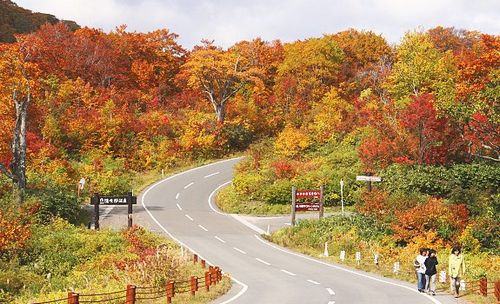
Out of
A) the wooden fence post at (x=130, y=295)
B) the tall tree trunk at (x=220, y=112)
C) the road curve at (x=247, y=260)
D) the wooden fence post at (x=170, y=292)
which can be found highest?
the tall tree trunk at (x=220, y=112)

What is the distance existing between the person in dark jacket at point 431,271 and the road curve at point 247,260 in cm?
57

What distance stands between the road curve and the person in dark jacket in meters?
0.57

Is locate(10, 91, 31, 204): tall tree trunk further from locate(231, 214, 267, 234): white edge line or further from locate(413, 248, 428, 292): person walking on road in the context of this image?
locate(413, 248, 428, 292): person walking on road

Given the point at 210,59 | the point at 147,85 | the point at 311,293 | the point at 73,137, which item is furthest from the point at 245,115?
the point at 311,293

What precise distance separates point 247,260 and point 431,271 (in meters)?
10.6

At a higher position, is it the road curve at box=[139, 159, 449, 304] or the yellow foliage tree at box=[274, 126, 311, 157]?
the yellow foliage tree at box=[274, 126, 311, 157]

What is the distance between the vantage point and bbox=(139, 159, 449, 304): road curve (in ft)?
59.1

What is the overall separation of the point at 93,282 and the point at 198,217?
1824 cm

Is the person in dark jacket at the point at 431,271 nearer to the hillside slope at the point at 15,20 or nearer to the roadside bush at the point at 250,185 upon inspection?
the roadside bush at the point at 250,185

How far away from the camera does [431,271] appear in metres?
18.1

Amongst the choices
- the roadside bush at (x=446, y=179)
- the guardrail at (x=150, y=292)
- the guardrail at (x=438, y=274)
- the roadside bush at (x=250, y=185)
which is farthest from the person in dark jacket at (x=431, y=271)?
the roadside bush at (x=250, y=185)

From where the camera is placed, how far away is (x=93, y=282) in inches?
806

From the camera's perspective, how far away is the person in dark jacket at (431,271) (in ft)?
58.9

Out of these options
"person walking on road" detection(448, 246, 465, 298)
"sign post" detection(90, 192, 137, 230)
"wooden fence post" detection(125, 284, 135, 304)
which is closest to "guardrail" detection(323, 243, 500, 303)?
"person walking on road" detection(448, 246, 465, 298)
